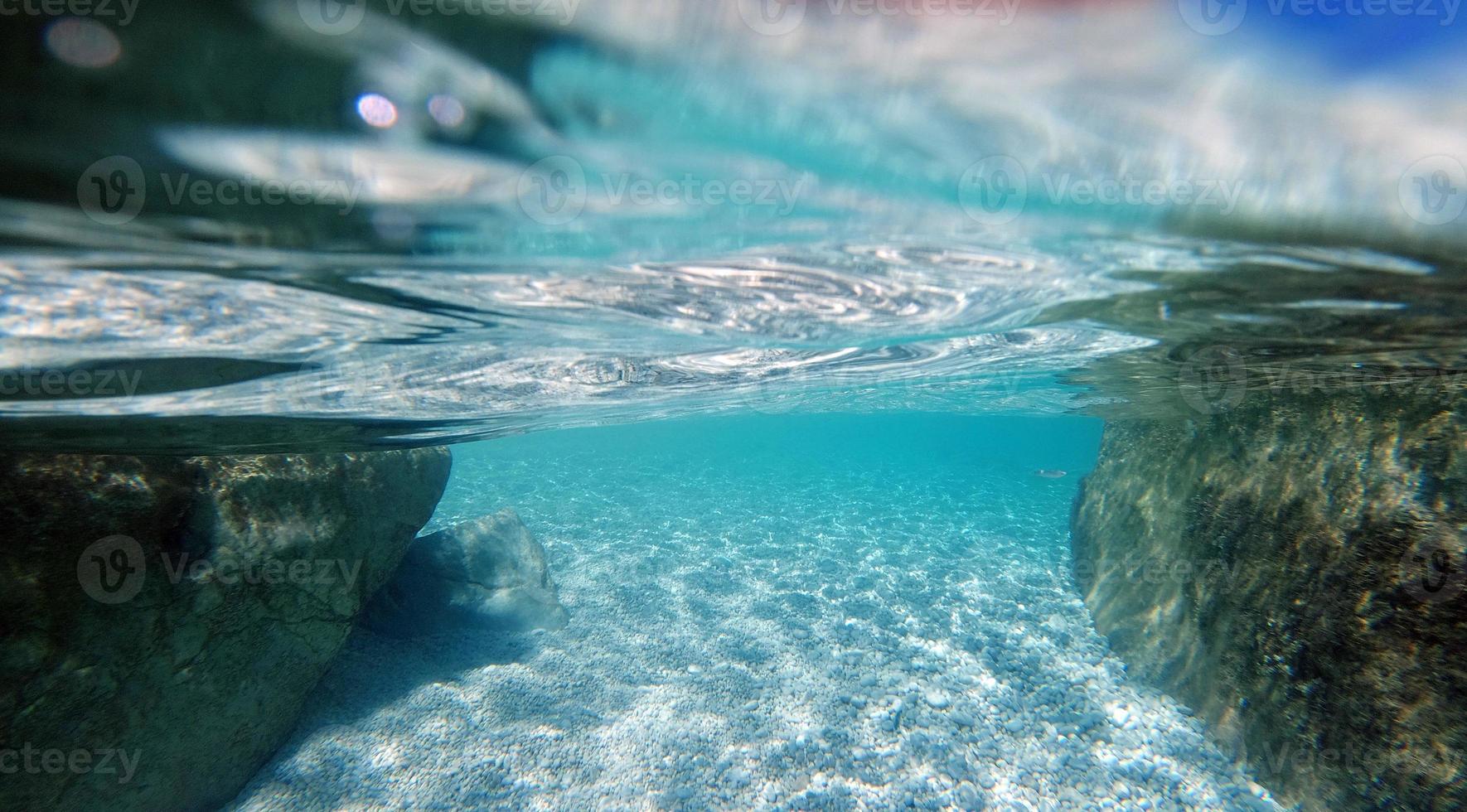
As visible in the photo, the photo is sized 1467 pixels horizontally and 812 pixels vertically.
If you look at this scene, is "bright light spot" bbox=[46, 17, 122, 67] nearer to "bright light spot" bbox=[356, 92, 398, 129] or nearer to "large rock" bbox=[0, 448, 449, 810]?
"bright light spot" bbox=[356, 92, 398, 129]

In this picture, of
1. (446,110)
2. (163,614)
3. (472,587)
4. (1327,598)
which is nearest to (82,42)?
(446,110)

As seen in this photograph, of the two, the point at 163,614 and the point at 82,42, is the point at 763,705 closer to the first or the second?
the point at 163,614

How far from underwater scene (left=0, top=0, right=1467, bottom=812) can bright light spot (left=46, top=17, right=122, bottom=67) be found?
21 mm

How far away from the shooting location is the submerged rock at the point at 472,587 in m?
10.3

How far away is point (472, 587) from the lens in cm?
1119

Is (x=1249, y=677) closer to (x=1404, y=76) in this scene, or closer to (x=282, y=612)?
(x=1404, y=76)

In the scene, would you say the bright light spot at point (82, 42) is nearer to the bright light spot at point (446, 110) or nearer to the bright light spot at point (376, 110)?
the bright light spot at point (376, 110)

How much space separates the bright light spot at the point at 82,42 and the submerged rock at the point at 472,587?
983 cm

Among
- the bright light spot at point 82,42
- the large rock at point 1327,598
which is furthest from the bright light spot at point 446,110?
the large rock at point 1327,598

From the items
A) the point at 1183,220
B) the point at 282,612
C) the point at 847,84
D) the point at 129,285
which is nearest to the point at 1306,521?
the point at 1183,220

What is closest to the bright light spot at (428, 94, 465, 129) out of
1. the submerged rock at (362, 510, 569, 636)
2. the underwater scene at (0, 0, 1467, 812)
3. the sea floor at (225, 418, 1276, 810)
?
the underwater scene at (0, 0, 1467, 812)

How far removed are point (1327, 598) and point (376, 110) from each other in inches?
427

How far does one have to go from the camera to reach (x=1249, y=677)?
8117 millimetres

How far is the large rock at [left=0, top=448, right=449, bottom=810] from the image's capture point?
5.58m
